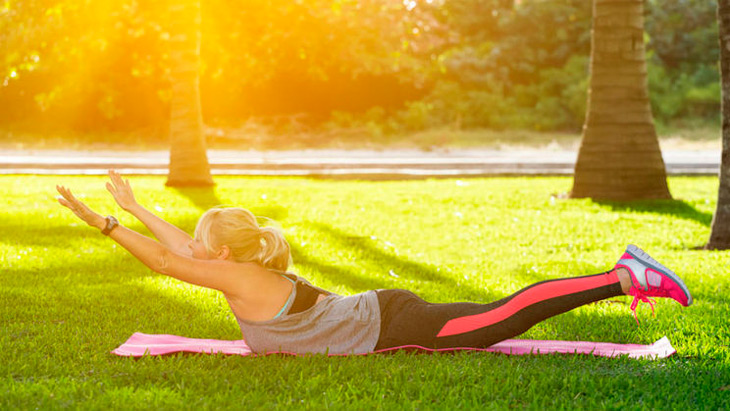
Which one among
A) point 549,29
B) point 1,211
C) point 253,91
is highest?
point 549,29

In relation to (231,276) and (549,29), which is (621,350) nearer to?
(231,276)

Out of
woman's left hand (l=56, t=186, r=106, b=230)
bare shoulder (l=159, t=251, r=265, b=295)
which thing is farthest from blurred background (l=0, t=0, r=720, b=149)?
woman's left hand (l=56, t=186, r=106, b=230)

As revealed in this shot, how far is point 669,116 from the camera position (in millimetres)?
32062

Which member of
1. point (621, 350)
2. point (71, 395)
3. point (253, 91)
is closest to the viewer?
point (71, 395)

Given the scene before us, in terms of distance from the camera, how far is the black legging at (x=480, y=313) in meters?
4.48

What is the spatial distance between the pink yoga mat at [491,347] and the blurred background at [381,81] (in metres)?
12.2

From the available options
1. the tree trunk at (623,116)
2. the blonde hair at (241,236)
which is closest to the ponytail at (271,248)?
the blonde hair at (241,236)

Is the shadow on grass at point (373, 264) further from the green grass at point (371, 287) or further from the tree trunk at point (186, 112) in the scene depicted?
the tree trunk at point (186, 112)

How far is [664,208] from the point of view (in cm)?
1178

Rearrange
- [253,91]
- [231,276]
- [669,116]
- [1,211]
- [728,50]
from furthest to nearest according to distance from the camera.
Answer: [669,116] → [253,91] → [1,211] → [728,50] → [231,276]

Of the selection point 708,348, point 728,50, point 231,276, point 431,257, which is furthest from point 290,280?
point 728,50

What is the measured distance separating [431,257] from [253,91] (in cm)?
2144

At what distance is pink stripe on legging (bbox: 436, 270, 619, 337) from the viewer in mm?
4484

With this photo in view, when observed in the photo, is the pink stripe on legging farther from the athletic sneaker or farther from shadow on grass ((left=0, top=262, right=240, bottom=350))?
shadow on grass ((left=0, top=262, right=240, bottom=350))
